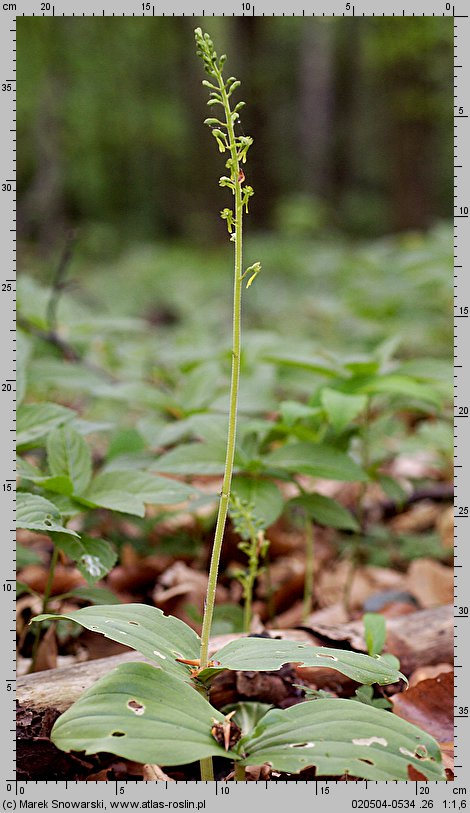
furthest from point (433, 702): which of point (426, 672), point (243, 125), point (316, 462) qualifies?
point (243, 125)

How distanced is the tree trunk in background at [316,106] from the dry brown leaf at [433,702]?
1600cm

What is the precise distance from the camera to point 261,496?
1.98 meters

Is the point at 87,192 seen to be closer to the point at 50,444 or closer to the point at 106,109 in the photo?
the point at 106,109

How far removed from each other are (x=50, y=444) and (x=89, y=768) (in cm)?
80

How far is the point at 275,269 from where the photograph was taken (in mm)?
9609

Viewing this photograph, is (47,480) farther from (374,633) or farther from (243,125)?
(243,125)

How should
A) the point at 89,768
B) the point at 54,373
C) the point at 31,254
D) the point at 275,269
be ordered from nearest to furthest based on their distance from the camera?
the point at 89,768
the point at 54,373
the point at 275,269
the point at 31,254

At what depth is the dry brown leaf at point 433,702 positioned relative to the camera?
170cm

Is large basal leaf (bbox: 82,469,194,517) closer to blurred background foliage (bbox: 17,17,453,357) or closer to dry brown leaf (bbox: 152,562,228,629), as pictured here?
dry brown leaf (bbox: 152,562,228,629)

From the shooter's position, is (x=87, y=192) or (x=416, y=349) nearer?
(x=416, y=349)

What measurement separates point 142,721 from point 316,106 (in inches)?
717

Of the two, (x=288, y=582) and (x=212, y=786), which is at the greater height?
(x=288, y=582)

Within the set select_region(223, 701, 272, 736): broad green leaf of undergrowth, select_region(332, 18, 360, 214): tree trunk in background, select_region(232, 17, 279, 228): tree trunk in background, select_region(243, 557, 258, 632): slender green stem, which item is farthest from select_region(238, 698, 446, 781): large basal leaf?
select_region(332, 18, 360, 214): tree trunk in background

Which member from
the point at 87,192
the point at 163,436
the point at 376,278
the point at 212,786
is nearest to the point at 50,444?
the point at 163,436
